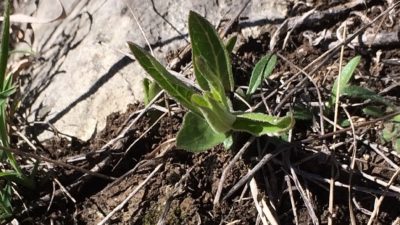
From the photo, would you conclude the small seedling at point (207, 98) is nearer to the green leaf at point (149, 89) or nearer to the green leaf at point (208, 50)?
the green leaf at point (208, 50)

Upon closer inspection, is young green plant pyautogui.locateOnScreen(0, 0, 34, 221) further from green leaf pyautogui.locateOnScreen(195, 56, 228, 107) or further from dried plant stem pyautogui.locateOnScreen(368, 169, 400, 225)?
dried plant stem pyautogui.locateOnScreen(368, 169, 400, 225)

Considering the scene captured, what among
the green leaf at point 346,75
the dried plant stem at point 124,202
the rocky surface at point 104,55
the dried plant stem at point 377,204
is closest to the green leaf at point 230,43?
the rocky surface at point 104,55

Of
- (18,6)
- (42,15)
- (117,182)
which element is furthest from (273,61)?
(18,6)

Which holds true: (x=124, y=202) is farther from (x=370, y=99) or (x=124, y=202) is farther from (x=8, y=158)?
(x=370, y=99)

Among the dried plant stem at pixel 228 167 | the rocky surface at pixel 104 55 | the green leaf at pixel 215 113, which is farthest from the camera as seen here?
the rocky surface at pixel 104 55

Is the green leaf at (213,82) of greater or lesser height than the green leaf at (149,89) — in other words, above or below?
below

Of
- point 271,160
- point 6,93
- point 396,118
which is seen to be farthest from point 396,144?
point 6,93
